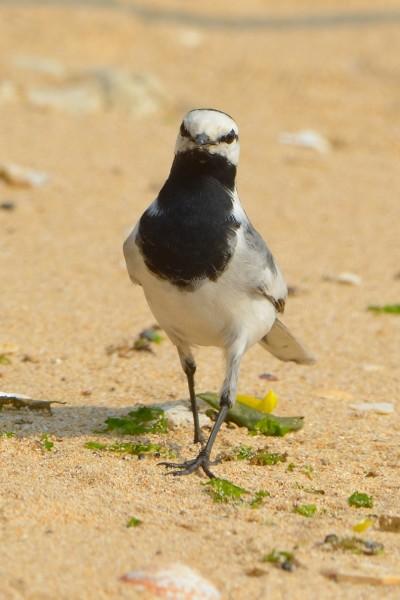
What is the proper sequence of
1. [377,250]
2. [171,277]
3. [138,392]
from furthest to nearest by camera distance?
1. [377,250]
2. [138,392]
3. [171,277]

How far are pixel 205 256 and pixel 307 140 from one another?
7.43m

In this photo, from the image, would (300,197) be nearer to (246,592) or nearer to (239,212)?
(239,212)

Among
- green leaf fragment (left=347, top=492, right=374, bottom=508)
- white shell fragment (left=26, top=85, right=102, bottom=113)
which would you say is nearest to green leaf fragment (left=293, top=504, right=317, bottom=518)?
green leaf fragment (left=347, top=492, right=374, bottom=508)

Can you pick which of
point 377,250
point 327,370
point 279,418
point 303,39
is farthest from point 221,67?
point 279,418

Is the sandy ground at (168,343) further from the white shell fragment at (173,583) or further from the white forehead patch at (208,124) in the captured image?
the white forehead patch at (208,124)

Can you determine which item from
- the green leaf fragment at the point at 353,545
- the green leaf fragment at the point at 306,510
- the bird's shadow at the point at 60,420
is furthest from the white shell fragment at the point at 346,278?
the green leaf fragment at the point at 353,545

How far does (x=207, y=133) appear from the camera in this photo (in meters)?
5.36

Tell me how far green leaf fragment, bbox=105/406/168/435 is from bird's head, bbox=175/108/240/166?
4.21 feet

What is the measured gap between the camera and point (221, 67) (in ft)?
53.4

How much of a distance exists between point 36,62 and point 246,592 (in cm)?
1127

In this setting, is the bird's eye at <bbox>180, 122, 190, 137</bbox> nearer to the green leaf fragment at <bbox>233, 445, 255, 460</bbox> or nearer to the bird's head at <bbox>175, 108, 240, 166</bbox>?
the bird's head at <bbox>175, 108, 240, 166</bbox>

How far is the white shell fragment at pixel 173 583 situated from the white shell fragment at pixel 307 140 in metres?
8.84

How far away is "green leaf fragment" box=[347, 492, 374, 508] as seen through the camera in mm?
4898

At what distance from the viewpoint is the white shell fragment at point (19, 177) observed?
33.8 ft
